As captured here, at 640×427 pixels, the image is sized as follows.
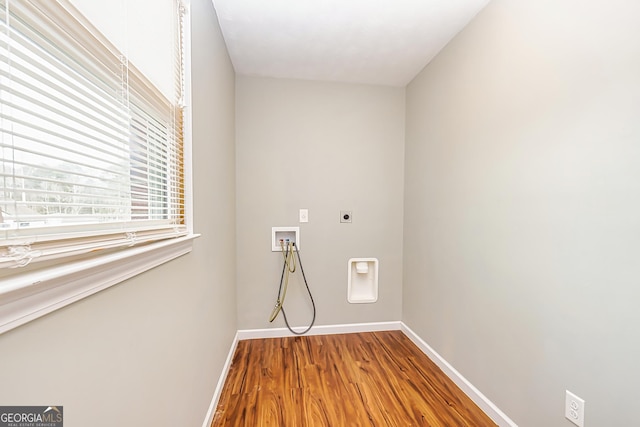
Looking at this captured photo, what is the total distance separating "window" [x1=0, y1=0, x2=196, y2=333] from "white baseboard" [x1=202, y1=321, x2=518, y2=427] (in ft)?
A: 4.11

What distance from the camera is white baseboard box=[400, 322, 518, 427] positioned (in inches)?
55.3

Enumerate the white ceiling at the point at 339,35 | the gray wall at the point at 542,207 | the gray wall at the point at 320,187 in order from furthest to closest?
1. the gray wall at the point at 320,187
2. the white ceiling at the point at 339,35
3. the gray wall at the point at 542,207

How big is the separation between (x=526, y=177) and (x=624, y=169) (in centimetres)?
37

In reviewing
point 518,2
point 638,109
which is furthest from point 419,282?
point 518,2

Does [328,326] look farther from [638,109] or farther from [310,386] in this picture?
[638,109]

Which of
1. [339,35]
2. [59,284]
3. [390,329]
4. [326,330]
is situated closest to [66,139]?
[59,284]

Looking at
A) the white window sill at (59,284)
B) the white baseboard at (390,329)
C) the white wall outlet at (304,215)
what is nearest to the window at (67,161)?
the white window sill at (59,284)

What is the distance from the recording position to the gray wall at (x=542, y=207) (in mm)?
918

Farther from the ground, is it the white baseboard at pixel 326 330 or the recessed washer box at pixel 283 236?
the recessed washer box at pixel 283 236

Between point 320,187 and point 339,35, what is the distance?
3.94 feet

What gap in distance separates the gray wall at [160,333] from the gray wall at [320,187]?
38 cm

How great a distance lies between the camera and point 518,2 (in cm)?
130

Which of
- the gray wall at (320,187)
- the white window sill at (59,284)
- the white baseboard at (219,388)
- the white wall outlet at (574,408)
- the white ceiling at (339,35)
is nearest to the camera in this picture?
the white window sill at (59,284)

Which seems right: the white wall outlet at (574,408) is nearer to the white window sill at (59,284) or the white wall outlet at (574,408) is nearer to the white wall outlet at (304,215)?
the white window sill at (59,284)
